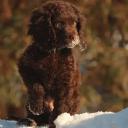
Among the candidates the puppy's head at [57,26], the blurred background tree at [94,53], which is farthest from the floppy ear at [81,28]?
the blurred background tree at [94,53]

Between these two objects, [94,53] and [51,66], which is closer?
[51,66]

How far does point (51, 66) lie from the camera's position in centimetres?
360

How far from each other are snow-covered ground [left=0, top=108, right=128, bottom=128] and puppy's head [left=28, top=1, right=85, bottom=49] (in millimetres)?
344

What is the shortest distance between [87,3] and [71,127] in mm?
6376

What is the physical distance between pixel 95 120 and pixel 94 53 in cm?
631

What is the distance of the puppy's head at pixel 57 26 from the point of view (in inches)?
141

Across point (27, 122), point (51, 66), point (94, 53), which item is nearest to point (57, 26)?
point (51, 66)

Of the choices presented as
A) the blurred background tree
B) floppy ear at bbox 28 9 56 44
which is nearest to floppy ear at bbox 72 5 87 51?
floppy ear at bbox 28 9 56 44

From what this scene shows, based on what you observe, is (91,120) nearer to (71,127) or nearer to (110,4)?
(71,127)

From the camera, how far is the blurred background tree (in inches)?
366

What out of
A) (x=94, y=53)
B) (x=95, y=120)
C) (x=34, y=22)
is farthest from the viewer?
(x=94, y=53)

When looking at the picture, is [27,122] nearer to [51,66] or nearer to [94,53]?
[51,66]

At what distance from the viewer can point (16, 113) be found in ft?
29.8

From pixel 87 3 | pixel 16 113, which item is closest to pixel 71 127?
pixel 16 113
